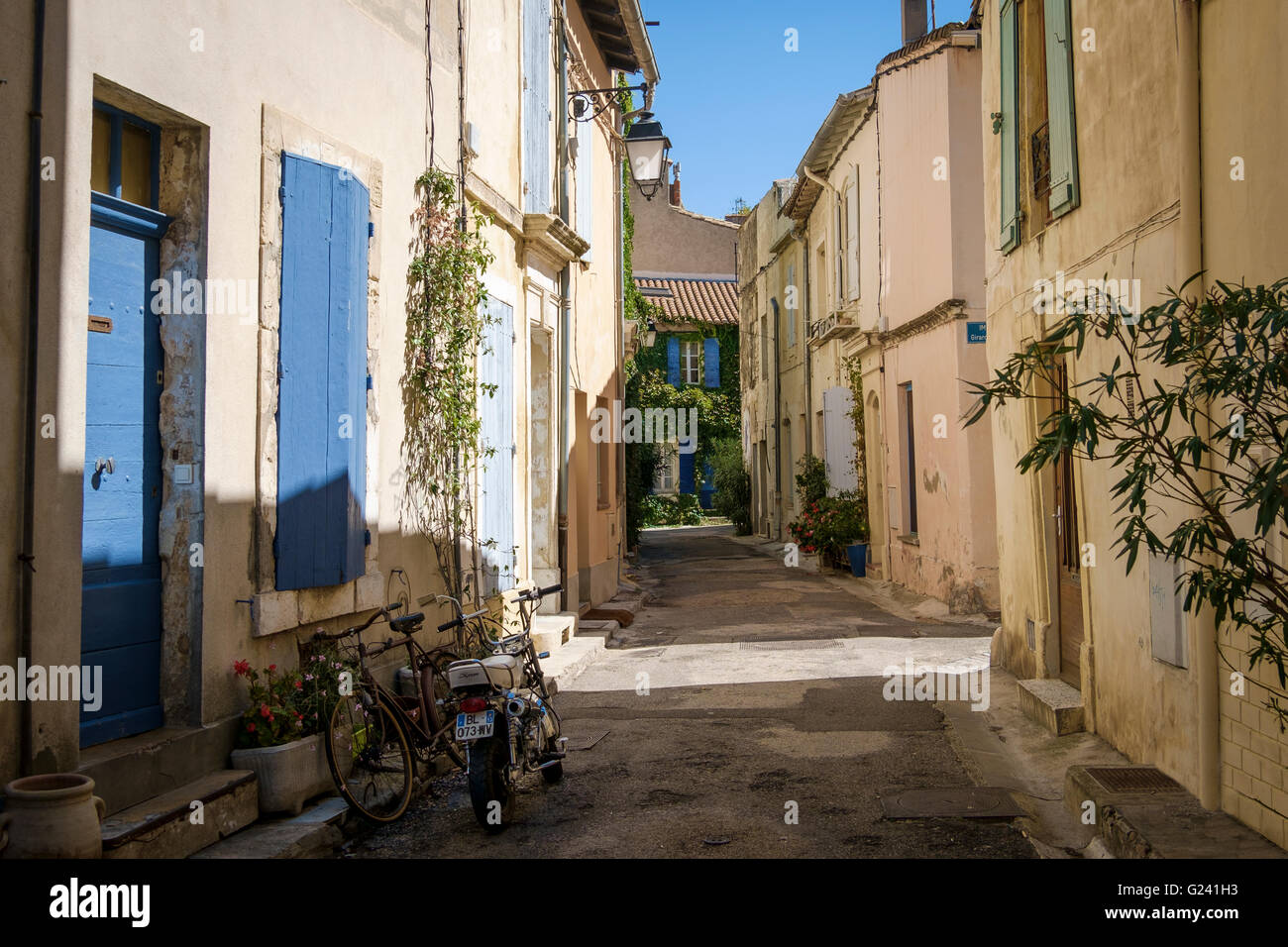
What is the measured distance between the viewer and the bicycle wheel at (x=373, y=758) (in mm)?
5375

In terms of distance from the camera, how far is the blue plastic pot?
55.1 ft

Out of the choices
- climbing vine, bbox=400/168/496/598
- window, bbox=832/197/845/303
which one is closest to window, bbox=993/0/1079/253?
climbing vine, bbox=400/168/496/598

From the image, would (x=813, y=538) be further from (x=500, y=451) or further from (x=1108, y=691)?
(x=1108, y=691)

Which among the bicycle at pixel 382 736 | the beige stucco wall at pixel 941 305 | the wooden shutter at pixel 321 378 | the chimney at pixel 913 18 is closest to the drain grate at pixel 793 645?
the beige stucco wall at pixel 941 305

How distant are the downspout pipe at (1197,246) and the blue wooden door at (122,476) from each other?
14.5ft

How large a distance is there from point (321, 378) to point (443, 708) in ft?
6.02

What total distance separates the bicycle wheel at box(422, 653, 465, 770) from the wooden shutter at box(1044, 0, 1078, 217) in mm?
4542

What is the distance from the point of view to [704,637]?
11.4 meters

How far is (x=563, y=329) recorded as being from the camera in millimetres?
11734

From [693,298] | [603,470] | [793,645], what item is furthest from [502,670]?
[693,298]

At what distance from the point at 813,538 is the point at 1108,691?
11928mm

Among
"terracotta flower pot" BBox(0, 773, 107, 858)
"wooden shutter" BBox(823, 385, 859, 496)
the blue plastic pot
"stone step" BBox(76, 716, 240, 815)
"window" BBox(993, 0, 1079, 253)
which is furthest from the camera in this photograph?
"wooden shutter" BBox(823, 385, 859, 496)

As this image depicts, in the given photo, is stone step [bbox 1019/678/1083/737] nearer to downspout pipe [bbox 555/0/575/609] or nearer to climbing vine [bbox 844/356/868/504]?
downspout pipe [bbox 555/0/575/609]

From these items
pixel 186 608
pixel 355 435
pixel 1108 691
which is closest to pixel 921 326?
pixel 1108 691
